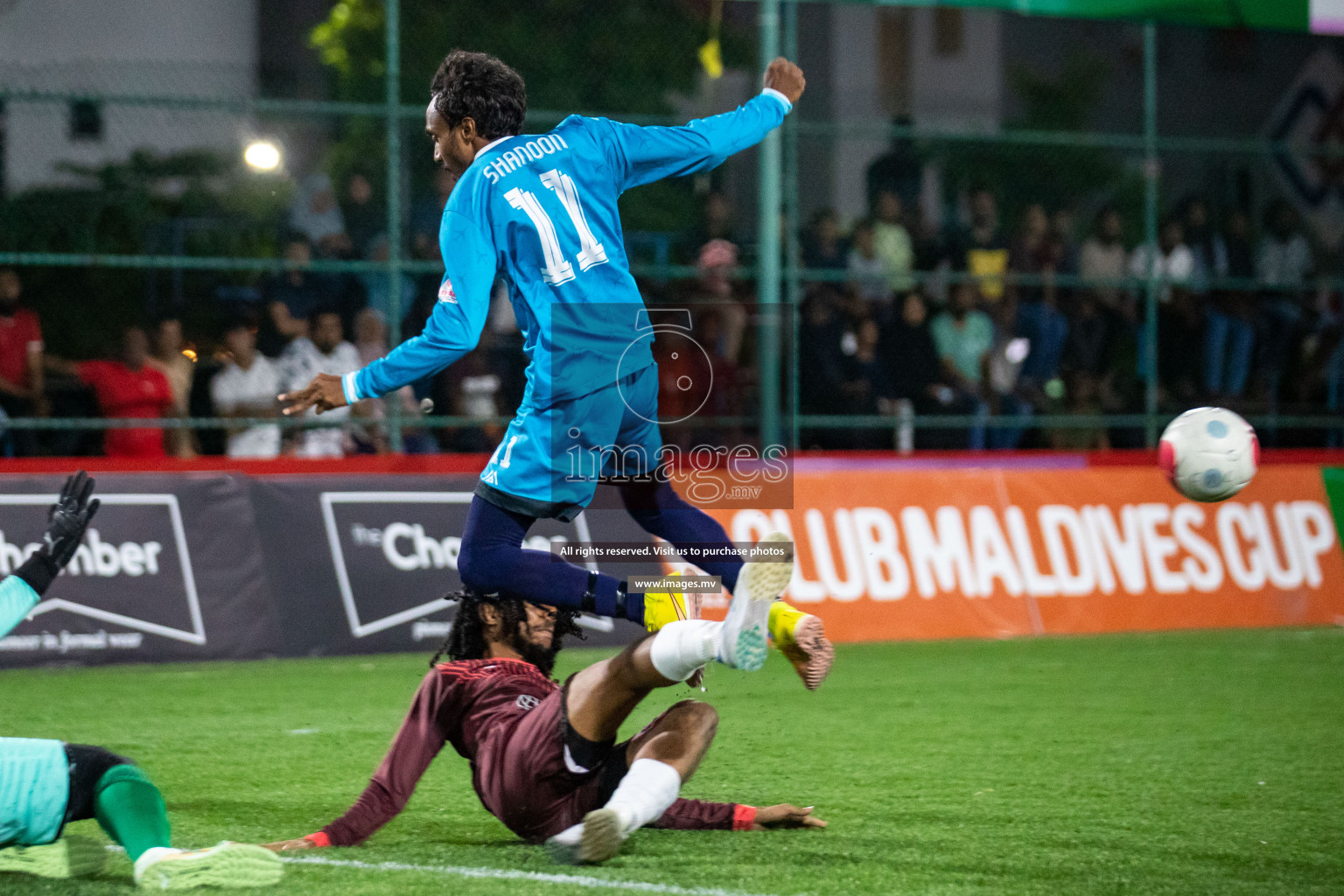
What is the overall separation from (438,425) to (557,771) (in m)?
7.31

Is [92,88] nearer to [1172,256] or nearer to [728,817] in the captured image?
[728,817]

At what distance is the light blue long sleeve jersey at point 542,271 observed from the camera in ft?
16.3

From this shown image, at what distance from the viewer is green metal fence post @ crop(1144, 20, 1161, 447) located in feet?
45.5

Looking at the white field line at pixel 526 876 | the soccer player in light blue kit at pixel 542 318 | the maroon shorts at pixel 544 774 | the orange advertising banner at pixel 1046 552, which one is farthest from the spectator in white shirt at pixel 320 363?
the white field line at pixel 526 876

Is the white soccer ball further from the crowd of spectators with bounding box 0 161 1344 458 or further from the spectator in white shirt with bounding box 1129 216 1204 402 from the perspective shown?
the spectator in white shirt with bounding box 1129 216 1204 402

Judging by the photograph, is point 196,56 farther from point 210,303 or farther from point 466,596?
point 466,596

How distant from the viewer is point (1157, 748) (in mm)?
7043

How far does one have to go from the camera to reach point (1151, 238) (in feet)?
46.0

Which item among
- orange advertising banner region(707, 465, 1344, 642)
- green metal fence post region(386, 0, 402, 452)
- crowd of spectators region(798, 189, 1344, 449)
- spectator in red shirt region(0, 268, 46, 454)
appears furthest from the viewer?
crowd of spectators region(798, 189, 1344, 449)

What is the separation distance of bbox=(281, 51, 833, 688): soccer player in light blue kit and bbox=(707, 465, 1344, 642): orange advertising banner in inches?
246

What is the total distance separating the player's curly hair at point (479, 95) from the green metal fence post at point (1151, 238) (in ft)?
31.6

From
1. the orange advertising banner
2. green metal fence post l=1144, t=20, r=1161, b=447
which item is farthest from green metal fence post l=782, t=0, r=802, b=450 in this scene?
green metal fence post l=1144, t=20, r=1161, b=447

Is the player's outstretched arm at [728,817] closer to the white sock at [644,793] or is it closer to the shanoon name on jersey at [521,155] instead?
the white sock at [644,793]

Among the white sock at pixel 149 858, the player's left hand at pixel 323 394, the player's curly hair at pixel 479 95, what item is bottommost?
the white sock at pixel 149 858
